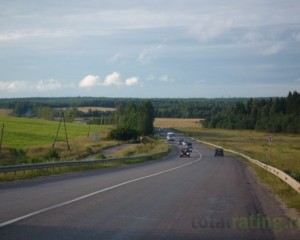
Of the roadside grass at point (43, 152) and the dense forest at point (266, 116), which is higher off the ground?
the dense forest at point (266, 116)

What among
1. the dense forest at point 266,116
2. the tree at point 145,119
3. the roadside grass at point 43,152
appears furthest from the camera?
the tree at point 145,119

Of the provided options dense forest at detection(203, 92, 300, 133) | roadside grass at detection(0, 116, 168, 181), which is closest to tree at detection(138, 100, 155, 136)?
roadside grass at detection(0, 116, 168, 181)

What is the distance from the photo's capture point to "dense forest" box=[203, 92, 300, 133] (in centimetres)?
13825

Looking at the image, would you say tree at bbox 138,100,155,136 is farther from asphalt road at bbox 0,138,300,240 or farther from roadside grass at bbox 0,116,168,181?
asphalt road at bbox 0,138,300,240

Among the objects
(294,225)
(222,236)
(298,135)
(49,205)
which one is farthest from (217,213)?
(298,135)

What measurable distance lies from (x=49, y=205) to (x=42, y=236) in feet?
13.6

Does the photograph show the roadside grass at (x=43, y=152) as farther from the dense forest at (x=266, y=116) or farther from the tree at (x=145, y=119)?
the dense forest at (x=266, y=116)

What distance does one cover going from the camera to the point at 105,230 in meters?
10.1

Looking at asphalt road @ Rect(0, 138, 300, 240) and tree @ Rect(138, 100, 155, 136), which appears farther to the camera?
tree @ Rect(138, 100, 155, 136)

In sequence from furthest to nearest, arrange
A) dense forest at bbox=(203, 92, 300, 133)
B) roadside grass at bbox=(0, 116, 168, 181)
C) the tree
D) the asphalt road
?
the tree → dense forest at bbox=(203, 92, 300, 133) → roadside grass at bbox=(0, 116, 168, 181) → the asphalt road

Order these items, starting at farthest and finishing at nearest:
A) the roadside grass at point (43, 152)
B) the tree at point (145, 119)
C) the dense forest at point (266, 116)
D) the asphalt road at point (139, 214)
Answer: the tree at point (145, 119)
the dense forest at point (266, 116)
the roadside grass at point (43, 152)
the asphalt road at point (139, 214)

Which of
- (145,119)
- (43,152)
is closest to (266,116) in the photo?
(145,119)

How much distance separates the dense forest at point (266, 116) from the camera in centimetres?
13825

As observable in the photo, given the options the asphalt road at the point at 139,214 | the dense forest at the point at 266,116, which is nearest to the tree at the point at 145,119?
the dense forest at the point at 266,116
